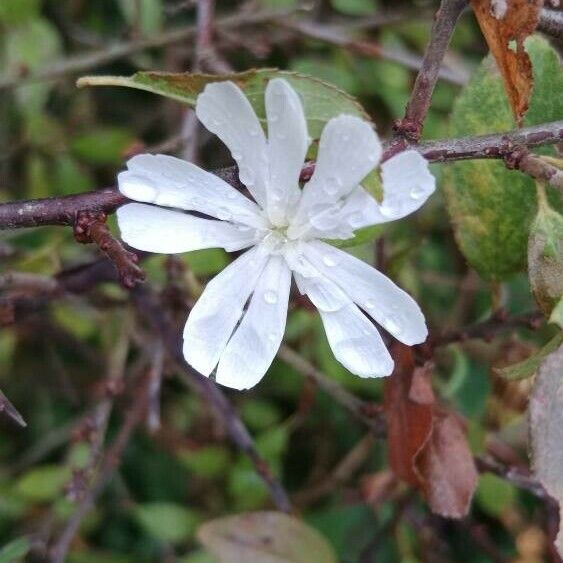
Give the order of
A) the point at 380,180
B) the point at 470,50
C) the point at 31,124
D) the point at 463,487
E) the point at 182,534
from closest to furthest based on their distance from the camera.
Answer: the point at 380,180, the point at 463,487, the point at 182,534, the point at 31,124, the point at 470,50

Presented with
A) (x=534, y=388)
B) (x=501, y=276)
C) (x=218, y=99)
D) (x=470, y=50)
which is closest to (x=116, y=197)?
(x=218, y=99)

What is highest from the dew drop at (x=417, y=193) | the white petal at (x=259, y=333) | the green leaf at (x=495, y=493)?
the dew drop at (x=417, y=193)

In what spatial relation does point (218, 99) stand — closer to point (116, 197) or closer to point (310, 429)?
point (116, 197)

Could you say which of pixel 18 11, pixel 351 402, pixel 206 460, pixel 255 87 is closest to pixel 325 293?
pixel 255 87

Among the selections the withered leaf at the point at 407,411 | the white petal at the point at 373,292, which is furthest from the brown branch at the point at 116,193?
the withered leaf at the point at 407,411

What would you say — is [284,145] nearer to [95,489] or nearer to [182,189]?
[182,189]

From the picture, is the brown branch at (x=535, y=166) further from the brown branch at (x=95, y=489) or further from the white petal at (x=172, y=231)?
the brown branch at (x=95, y=489)
